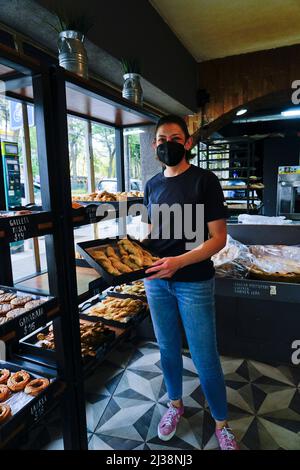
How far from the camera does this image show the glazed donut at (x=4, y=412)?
3.63 feet

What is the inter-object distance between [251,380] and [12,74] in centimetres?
232

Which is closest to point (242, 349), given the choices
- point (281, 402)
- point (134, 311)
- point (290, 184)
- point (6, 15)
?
point (281, 402)

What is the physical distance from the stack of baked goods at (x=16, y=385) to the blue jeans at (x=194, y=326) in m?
0.66

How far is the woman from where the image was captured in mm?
1464

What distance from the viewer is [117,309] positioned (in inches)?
85.4

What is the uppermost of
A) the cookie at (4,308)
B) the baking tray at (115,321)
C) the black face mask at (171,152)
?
the black face mask at (171,152)

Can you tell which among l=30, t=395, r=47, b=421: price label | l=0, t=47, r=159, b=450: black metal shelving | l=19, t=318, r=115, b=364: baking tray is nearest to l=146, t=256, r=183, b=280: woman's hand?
l=0, t=47, r=159, b=450: black metal shelving

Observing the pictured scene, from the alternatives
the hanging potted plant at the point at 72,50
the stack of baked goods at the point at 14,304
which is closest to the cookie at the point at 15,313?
the stack of baked goods at the point at 14,304

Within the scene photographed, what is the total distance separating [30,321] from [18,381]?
0.35 m

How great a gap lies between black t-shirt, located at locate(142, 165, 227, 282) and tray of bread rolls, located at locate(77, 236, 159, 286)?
107mm

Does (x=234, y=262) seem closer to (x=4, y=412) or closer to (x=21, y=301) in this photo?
(x=21, y=301)

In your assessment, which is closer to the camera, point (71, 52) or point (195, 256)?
point (71, 52)

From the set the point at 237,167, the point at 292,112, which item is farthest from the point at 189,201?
the point at 292,112

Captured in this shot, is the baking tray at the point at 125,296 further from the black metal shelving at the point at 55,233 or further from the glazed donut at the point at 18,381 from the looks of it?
the glazed donut at the point at 18,381
